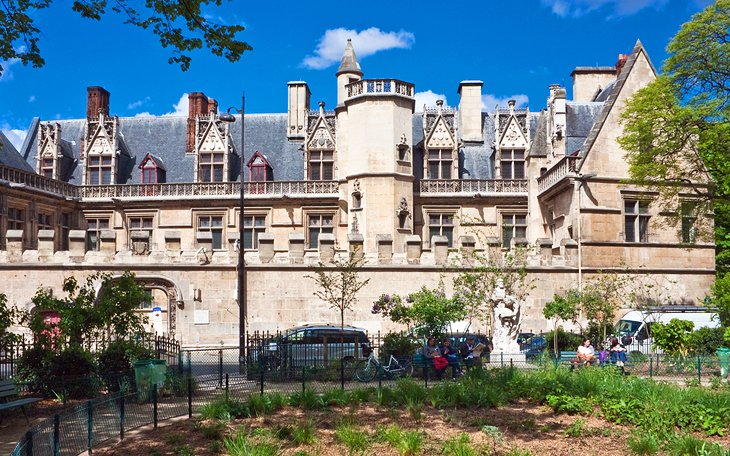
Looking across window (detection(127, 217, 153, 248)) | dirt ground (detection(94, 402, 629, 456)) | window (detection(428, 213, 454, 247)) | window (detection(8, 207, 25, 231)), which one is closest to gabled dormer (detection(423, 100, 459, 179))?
window (detection(428, 213, 454, 247))

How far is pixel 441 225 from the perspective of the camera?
3144 centimetres

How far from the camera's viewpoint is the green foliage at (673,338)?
1881 centimetres

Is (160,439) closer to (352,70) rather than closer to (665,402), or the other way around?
(665,402)

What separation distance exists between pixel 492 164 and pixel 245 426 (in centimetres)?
2473

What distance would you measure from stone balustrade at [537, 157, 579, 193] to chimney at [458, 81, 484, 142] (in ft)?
17.2

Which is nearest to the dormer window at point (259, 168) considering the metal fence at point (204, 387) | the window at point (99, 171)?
the window at point (99, 171)

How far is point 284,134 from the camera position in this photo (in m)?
34.9

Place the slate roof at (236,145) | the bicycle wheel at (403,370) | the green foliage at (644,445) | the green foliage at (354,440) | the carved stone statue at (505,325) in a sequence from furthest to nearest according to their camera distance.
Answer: the slate roof at (236,145) < the carved stone statue at (505,325) < the bicycle wheel at (403,370) < the green foliage at (354,440) < the green foliage at (644,445)

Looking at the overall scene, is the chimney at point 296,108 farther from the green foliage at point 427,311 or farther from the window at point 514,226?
the green foliage at point 427,311

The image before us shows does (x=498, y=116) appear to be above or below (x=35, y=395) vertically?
above

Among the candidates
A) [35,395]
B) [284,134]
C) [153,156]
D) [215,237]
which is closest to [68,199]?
[153,156]

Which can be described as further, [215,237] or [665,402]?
[215,237]

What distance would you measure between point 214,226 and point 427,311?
15541 millimetres

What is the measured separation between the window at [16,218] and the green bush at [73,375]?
52.8 feet
